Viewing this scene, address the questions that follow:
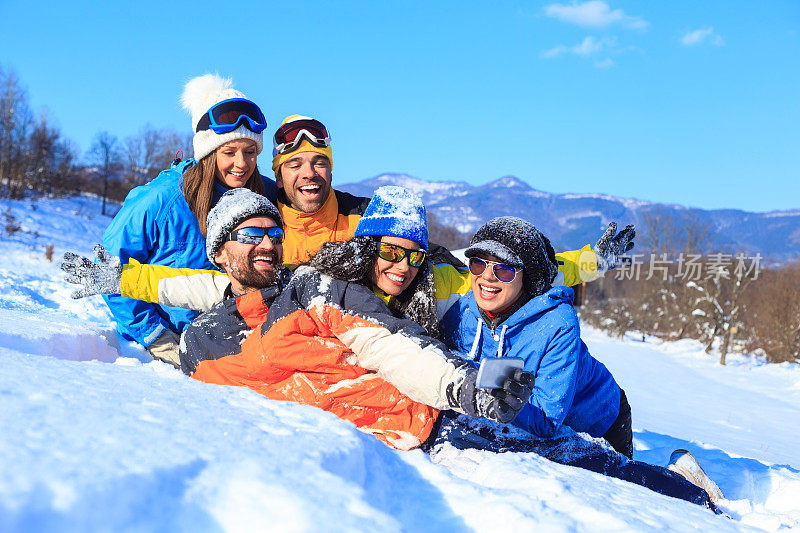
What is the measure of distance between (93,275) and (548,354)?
2.71m

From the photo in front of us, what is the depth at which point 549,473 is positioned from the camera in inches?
77.6

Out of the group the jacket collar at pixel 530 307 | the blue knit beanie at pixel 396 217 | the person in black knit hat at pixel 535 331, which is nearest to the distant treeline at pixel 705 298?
the person in black knit hat at pixel 535 331

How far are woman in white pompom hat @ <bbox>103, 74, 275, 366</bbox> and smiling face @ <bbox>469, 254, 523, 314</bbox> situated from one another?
5.92 ft

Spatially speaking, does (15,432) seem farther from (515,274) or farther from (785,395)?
(785,395)

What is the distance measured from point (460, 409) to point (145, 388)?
3.85 feet

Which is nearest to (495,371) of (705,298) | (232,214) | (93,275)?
(232,214)

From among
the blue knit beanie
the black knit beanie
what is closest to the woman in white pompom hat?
the blue knit beanie

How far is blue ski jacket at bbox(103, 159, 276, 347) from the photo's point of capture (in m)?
3.81

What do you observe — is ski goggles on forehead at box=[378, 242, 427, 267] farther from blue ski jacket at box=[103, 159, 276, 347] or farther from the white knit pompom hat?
the white knit pompom hat

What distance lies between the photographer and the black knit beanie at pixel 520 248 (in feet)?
10.5

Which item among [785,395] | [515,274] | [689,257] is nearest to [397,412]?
[515,274]

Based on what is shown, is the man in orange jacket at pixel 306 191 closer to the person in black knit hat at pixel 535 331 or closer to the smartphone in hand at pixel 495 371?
the person in black knit hat at pixel 535 331

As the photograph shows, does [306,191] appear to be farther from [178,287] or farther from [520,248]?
[520,248]

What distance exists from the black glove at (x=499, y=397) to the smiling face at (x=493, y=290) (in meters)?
1.00
